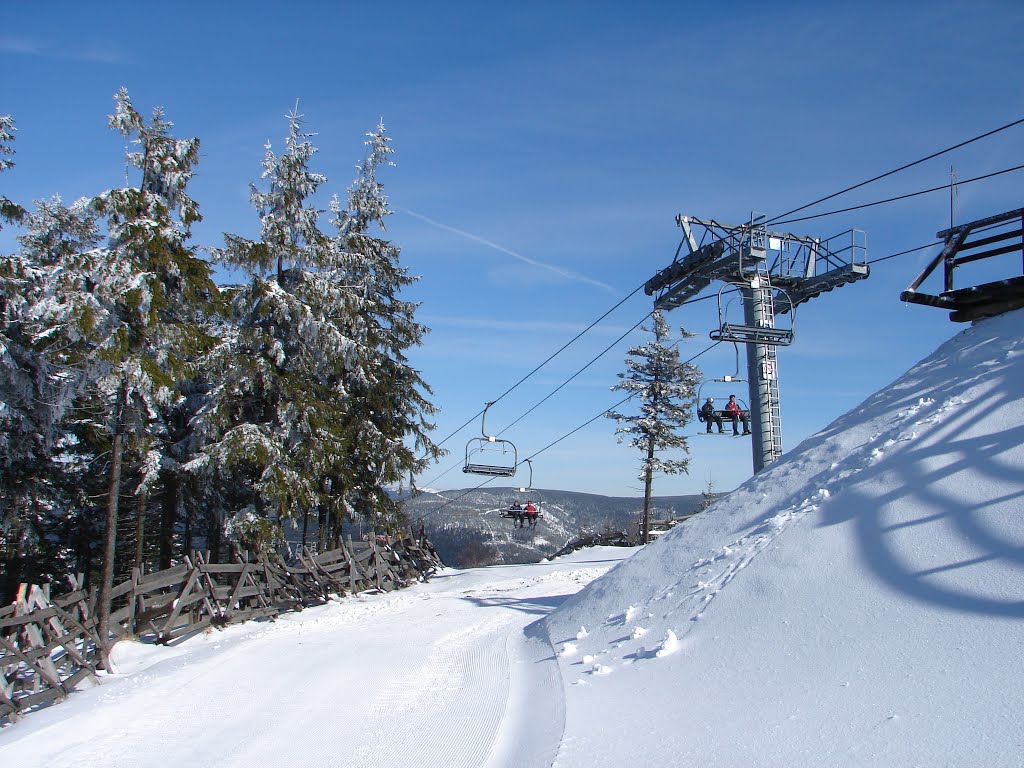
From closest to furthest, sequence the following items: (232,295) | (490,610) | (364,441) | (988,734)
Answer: (988,734) < (490,610) < (232,295) < (364,441)

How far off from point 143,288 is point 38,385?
18.4ft

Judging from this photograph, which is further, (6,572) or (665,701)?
(6,572)

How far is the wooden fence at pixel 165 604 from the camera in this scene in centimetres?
1130

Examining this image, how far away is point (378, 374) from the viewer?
26062mm

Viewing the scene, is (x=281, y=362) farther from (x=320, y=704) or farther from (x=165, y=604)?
(x=320, y=704)

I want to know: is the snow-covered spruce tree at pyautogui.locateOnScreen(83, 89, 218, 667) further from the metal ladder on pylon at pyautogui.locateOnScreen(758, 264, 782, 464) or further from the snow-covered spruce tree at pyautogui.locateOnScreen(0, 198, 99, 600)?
the metal ladder on pylon at pyautogui.locateOnScreen(758, 264, 782, 464)

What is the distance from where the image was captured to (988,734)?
15.4ft

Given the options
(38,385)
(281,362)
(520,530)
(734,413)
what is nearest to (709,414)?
(734,413)

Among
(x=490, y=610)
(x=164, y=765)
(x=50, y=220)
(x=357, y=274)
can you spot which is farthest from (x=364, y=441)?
(x=164, y=765)

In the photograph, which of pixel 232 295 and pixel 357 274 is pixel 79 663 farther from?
pixel 357 274

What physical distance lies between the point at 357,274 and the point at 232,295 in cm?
559

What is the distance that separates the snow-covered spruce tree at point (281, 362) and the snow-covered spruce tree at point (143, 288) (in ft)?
11.9

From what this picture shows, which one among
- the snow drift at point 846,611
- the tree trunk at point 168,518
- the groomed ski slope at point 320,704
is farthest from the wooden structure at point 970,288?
the tree trunk at point 168,518

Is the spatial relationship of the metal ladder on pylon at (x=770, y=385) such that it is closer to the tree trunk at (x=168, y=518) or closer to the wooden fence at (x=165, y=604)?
the wooden fence at (x=165, y=604)
